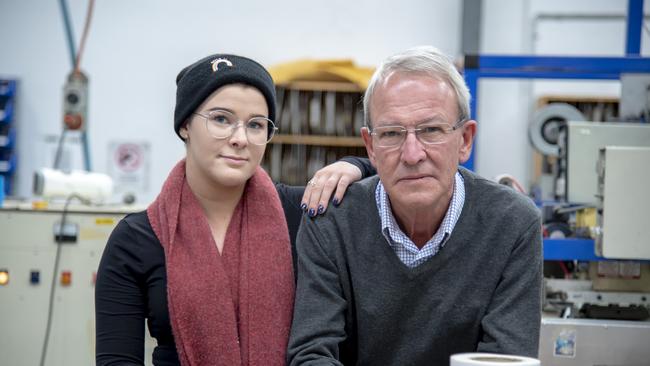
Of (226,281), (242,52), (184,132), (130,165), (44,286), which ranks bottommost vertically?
(44,286)

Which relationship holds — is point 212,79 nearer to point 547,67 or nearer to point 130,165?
point 547,67

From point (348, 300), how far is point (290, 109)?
4298mm

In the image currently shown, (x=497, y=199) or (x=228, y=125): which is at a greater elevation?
(x=228, y=125)

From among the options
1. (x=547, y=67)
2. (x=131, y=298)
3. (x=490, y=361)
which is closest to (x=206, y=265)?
(x=131, y=298)

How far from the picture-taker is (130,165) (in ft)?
21.8

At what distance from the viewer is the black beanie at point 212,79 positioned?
5.01 feet

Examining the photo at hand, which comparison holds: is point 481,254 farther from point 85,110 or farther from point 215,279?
point 85,110

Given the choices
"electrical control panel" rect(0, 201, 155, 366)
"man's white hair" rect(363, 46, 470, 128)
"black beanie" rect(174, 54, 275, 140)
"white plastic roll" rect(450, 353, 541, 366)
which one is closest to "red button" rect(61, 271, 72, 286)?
"electrical control panel" rect(0, 201, 155, 366)

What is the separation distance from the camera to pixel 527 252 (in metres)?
1.44

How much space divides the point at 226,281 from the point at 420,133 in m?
0.49

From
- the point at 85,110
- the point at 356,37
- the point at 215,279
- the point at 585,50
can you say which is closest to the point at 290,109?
the point at 356,37

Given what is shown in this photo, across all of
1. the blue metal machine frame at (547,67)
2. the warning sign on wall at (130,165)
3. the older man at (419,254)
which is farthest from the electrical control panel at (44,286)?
the warning sign on wall at (130,165)

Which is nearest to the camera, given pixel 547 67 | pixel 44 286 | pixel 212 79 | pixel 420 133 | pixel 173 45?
pixel 420 133

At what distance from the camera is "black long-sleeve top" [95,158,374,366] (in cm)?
153
